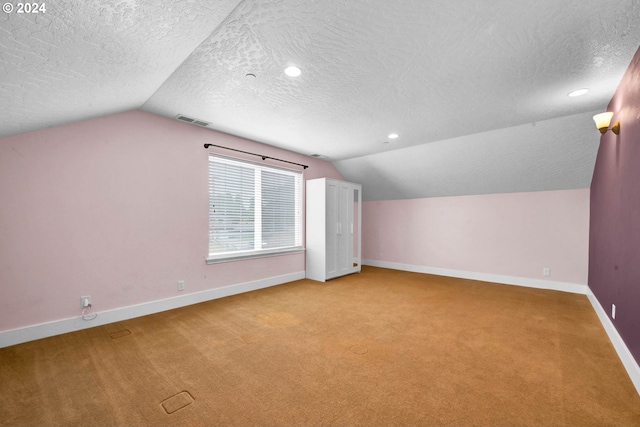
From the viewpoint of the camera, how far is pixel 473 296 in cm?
429

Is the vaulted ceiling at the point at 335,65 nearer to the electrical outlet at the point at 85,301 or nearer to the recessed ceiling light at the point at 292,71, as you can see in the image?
the recessed ceiling light at the point at 292,71

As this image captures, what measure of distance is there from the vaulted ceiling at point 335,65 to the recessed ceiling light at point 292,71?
64mm

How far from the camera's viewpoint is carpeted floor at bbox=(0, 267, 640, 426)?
167 centimetres

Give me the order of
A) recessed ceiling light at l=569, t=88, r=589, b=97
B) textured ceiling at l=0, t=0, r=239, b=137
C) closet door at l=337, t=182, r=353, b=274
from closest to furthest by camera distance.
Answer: textured ceiling at l=0, t=0, r=239, b=137, recessed ceiling light at l=569, t=88, r=589, b=97, closet door at l=337, t=182, r=353, b=274

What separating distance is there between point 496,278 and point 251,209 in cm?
489

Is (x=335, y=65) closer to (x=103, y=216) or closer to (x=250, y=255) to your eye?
(x=103, y=216)

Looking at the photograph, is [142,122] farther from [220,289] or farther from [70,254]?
[220,289]

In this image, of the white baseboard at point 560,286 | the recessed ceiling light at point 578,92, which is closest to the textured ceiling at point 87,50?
the recessed ceiling light at point 578,92

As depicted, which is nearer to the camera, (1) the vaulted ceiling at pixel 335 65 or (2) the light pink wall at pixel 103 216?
(1) the vaulted ceiling at pixel 335 65

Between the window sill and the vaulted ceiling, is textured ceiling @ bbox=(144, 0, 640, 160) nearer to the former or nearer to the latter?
the vaulted ceiling

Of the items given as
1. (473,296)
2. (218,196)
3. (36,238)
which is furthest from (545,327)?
(36,238)

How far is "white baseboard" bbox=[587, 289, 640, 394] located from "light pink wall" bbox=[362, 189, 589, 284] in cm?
154

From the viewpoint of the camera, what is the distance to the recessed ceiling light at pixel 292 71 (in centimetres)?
234

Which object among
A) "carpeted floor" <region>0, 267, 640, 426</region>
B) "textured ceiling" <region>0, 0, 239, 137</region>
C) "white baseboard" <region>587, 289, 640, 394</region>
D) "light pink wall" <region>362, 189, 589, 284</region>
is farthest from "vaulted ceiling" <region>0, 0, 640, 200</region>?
"white baseboard" <region>587, 289, 640, 394</region>
